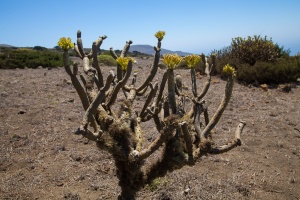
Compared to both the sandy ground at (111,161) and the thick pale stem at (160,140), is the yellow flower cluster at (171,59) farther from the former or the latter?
the sandy ground at (111,161)

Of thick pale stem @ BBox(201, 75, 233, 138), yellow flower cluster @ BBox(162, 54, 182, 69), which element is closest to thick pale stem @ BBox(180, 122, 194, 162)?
thick pale stem @ BBox(201, 75, 233, 138)

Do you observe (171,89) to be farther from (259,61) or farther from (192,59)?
(259,61)

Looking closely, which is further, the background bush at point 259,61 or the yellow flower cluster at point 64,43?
the background bush at point 259,61

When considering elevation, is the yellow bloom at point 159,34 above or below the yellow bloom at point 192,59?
above

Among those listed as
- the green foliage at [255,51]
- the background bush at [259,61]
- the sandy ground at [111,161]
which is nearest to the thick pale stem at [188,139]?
the sandy ground at [111,161]

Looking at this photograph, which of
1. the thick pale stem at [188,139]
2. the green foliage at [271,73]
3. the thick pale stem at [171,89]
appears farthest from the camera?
the green foliage at [271,73]

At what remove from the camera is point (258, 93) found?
9.30 meters

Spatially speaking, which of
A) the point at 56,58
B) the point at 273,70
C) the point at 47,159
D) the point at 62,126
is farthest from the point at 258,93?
the point at 56,58

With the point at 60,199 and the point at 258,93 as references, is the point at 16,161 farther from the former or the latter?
the point at 258,93

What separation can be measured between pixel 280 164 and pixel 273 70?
6.27m

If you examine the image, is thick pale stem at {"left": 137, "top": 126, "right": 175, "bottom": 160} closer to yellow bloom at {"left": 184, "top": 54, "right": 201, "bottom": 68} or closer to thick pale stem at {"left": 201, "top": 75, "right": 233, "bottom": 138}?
thick pale stem at {"left": 201, "top": 75, "right": 233, "bottom": 138}

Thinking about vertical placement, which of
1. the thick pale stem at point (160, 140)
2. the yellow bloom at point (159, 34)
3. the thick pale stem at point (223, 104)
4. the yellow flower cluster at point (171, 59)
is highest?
the yellow bloom at point (159, 34)

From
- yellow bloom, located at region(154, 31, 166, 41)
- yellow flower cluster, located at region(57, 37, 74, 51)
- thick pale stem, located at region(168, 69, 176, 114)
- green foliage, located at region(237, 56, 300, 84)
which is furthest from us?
green foliage, located at region(237, 56, 300, 84)

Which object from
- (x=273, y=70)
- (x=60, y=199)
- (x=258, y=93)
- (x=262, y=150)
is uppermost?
(x=273, y=70)
